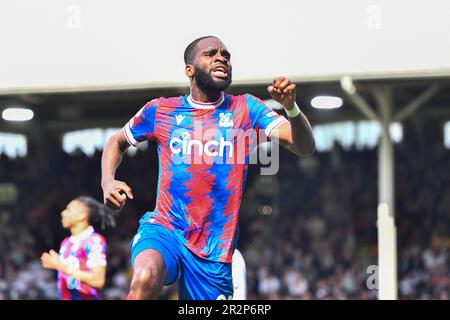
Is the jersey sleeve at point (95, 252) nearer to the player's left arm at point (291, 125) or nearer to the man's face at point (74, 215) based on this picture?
the man's face at point (74, 215)

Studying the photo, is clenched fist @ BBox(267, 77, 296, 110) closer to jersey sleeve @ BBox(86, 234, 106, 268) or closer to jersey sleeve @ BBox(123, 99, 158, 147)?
jersey sleeve @ BBox(123, 99, 158, 147)

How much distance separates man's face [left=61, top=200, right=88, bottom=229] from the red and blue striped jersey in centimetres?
273

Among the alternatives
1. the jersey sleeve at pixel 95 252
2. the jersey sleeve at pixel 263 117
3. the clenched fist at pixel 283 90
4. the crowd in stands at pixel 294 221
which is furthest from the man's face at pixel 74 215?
the crowd in stands at pixel 294 221

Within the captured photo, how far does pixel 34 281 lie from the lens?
16516mm

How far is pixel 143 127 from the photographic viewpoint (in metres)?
6.08

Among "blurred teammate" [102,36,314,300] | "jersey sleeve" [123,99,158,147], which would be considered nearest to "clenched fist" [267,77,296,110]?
"blurred teammate" [102,36,314,300]

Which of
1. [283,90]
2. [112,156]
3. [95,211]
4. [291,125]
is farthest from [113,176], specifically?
[95,211]

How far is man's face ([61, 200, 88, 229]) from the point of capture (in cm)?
850

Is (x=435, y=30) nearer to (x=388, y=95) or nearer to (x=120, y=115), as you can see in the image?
(x=388, y=95)

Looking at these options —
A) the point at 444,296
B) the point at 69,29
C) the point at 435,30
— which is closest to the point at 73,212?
the point at 69,29

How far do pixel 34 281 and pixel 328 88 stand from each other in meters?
6.10

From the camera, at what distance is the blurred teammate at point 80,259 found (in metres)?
8.07

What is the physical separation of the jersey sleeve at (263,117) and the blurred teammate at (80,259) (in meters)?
2.60

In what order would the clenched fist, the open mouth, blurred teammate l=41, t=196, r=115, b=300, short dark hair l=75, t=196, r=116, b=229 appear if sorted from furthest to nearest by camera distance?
short dark hair l=75, t=196, r=116, b=229 → blurred teammate l=41, t=196, r=115, b=300 → the open mouth → the clenched fist
